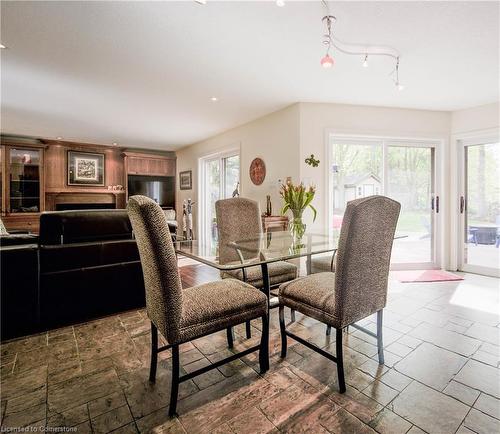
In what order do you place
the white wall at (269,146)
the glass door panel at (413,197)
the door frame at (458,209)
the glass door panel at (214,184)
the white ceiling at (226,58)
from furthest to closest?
the glass door panel at (214,184) < the glass door panel at (413,197) < the door frame at (458,209) < the white wall at (269,146) < the white ceiling at (226,58)

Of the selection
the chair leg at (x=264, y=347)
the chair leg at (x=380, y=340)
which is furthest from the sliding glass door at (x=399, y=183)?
the chair leg at (x=264, y=347)

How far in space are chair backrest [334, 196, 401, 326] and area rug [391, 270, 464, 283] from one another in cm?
249

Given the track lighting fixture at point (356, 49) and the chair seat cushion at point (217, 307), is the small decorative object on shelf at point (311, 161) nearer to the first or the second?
the track lighting fixture at point (356, 49)

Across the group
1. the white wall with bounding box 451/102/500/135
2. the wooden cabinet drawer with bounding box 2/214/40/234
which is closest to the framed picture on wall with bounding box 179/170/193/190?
the wooden cabinet drawer with bounding box 2/214/40/234

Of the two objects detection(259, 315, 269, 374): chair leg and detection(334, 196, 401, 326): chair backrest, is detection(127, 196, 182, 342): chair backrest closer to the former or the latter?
detection(259, 315, 269, 374): chair leg

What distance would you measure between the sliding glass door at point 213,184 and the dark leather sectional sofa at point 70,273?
3294 mm

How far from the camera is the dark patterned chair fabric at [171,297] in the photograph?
133 cm

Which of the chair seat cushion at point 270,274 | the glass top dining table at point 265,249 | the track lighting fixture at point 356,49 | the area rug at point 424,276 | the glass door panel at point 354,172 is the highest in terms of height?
the track lighting fixture at point 356,49

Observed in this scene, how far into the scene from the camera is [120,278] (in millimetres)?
2623

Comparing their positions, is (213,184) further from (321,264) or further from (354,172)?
(321,264)

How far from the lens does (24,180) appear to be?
5.80 metres

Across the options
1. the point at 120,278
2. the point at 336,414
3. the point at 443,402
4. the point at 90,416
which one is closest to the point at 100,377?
the point at 90,416

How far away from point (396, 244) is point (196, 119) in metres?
3.83

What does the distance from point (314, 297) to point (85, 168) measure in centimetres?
661
